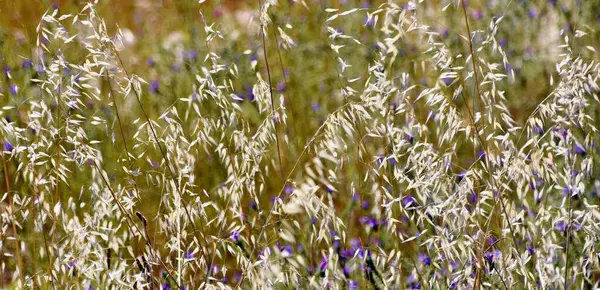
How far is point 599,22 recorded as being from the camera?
3.47 metres

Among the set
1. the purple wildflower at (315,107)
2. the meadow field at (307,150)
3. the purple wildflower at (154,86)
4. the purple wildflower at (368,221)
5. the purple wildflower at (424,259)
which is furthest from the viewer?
the purple wildflower at (154,86)

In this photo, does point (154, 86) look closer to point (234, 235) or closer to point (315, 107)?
point (315, 107)

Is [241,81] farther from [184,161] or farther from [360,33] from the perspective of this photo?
[184,161]

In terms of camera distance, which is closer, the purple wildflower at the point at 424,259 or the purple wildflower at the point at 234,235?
the purple wildflower at the point at 234,235

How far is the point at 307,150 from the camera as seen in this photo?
9.23 ft

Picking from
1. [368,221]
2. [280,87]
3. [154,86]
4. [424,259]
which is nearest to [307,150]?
[368,221]

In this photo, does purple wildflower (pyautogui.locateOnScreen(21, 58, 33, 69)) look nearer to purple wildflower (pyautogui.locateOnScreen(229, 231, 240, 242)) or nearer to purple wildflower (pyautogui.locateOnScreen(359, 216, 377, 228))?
purple wildflower (pyautogui.locateOnScreen(229, 231, 240, 242))

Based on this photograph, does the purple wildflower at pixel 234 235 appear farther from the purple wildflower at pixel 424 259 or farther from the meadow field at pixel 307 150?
A: the purple wildflower at pixel 424 259

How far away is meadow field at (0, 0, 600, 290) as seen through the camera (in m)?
2.09

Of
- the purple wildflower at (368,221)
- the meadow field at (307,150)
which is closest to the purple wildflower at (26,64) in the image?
the meadow field at (307,150)

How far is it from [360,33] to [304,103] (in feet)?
2.23

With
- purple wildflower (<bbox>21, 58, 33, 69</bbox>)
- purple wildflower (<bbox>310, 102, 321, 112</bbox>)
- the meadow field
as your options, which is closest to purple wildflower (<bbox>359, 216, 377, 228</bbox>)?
the meadow field

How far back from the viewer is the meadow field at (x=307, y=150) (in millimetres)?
2092

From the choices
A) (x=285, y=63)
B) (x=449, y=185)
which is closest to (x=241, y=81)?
(x=285, y=63)
